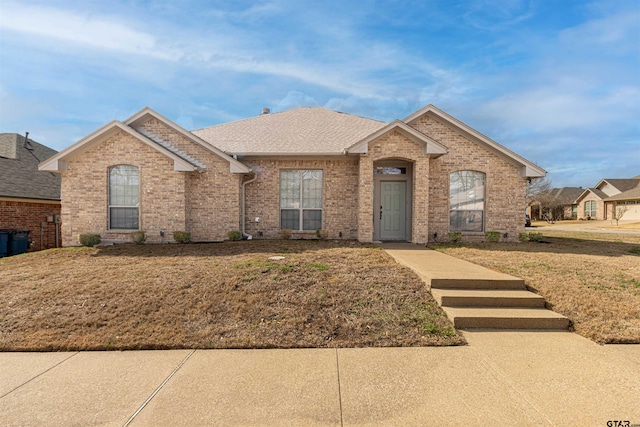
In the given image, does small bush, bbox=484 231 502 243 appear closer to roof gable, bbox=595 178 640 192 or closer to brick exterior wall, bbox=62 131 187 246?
brick exterior wall, bbox=62 131 187 246

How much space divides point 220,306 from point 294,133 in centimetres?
908

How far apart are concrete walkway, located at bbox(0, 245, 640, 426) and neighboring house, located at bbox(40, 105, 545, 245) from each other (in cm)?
673

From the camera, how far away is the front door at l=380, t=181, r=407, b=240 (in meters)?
Answer: 11.4

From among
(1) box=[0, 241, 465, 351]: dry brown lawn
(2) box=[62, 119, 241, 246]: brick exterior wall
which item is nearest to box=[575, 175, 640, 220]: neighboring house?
(1) box=[0, 241, 465, 351]: dry brown lawn

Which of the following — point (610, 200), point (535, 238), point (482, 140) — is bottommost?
point (535, 238)

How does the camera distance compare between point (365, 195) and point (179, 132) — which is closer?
point (365, 195)

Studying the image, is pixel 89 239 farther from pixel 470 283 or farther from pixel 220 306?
pixel 470 283

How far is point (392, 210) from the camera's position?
37.6 ft

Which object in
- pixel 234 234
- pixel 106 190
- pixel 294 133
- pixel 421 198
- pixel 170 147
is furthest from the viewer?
pixel 294 133

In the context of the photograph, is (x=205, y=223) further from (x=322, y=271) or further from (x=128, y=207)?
(x=322, y=271)

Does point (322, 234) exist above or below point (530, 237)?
above

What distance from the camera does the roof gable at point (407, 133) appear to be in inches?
395

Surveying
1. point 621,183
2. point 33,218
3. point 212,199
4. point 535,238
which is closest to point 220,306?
point 212,199

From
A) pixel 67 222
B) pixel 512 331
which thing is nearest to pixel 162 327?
pixel 512 331
